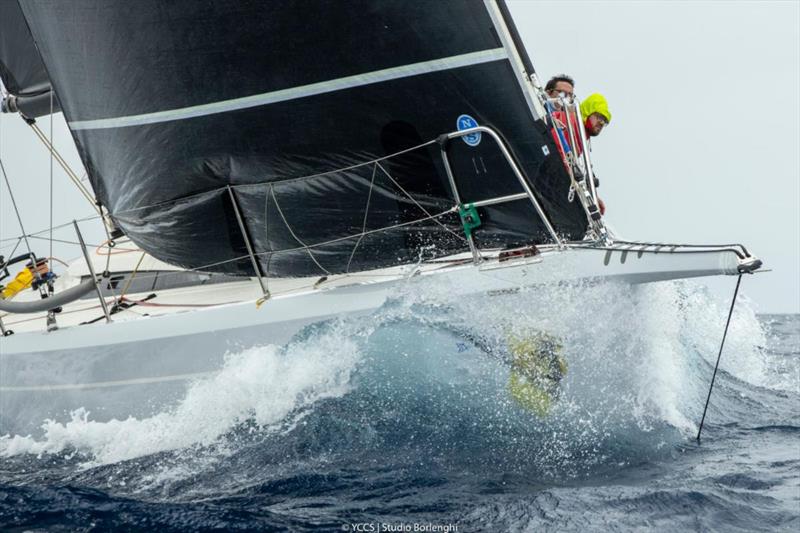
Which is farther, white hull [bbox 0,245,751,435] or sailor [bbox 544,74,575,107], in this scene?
sailor [bbox 544,74,575,107]

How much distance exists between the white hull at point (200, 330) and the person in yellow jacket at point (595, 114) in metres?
1.22

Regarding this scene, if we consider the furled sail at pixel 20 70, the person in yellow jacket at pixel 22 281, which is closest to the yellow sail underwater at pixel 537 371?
the person in yellow jacket at pixel 22 281

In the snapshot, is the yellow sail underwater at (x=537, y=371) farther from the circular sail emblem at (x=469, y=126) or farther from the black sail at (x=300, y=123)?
the circular sail emblem at (x=469, y=126)

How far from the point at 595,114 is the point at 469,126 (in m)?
1.17

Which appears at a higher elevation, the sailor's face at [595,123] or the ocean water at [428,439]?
the sailor's face at [595,123]

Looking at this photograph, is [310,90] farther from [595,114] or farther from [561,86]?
[595,114]

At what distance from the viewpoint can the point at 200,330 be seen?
491cm

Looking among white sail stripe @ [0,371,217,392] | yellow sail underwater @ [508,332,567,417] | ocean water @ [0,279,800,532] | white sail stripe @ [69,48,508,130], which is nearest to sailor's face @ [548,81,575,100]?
white sail stripe @ [69,48,508,130]

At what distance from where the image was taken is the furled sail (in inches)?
277

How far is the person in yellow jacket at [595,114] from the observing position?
5.29 m

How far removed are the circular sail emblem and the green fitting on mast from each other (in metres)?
0.36

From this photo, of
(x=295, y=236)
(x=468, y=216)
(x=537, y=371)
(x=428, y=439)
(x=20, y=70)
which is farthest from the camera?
(x=20, y=70)

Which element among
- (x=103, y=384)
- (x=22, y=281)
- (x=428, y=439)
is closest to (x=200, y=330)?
(x=103, y=384)

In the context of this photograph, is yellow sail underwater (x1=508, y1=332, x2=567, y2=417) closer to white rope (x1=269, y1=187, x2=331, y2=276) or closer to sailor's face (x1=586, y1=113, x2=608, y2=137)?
white rope (x1=269, y1=187, x2=331, y2=276)
